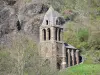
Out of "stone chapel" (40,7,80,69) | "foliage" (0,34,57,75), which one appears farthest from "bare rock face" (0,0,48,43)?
"foliage" (0,34,57,75)

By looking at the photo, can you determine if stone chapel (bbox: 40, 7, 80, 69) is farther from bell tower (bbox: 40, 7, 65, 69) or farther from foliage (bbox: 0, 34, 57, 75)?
foliage (bbox: 0, 34, 57, 75)

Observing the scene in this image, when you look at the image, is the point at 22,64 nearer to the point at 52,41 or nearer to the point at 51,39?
the point at 52,41

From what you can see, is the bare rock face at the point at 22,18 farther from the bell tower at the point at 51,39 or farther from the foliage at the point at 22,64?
the foliage at the point at 22,64

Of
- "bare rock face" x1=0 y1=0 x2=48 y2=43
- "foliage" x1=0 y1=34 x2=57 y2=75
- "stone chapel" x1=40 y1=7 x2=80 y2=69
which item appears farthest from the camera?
"bare rock face" x1=0 y1=0 x2=48 y2=43

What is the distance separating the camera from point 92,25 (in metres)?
77.4

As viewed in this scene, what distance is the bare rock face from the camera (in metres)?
72.0

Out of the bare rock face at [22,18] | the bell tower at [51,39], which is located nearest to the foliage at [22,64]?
the bell tower at [51,39]

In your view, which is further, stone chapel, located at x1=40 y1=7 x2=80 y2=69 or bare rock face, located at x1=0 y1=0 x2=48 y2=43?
bare rock face, located at x1=0 y1=0 x2=48 y2=43

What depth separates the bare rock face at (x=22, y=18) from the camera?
72000mm

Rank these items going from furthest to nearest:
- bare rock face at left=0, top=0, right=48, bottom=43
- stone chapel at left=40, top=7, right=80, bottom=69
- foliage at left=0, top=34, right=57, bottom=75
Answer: bare rock face at left=0, top=0, right=48, bottom=43
stone chapel at left=40, top=7, right=80, bottom=69
foliage at left=0, top=34, right=57, bottom=75

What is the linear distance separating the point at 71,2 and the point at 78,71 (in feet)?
139

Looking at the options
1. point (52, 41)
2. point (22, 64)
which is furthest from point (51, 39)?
point (22, 64)

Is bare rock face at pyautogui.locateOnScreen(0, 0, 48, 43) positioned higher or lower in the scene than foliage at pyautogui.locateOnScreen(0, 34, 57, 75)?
higher

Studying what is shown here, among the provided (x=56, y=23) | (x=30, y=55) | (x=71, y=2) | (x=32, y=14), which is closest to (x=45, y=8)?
(x=32, y=14)
